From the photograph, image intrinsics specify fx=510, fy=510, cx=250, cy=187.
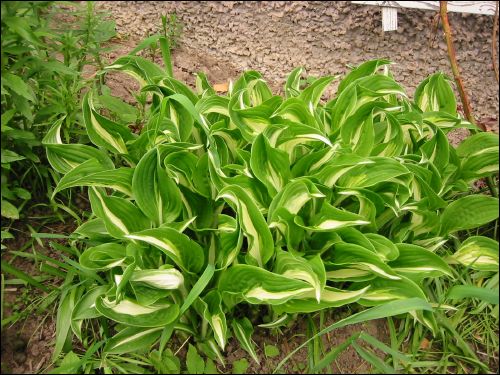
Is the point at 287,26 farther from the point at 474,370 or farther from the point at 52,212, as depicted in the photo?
the point at 474,370

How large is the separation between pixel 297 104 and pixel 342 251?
1.73 ft

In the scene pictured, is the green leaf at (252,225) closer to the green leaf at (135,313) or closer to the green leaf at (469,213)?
the green leaf at (135,313)

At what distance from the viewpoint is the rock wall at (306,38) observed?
Result: 253cm

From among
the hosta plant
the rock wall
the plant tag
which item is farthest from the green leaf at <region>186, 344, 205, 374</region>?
the plant tag

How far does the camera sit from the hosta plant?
148cm

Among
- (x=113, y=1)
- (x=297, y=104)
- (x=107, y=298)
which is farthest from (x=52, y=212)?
(x=113, y=1)

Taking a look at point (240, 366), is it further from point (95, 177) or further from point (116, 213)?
point (95, 177)

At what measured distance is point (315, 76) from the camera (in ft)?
8.23

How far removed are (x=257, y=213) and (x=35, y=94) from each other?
0.91m

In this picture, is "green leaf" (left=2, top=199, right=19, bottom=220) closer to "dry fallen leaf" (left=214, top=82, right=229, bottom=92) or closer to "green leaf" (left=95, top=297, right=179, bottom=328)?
"green leaf" (left=95, top=297, right=179, bottom=328)

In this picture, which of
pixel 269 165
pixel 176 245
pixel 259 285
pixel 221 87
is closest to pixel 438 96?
pixel 269 165

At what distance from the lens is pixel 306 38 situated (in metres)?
2.64

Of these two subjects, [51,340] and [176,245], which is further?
[51,340]

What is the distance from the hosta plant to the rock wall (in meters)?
0.67
